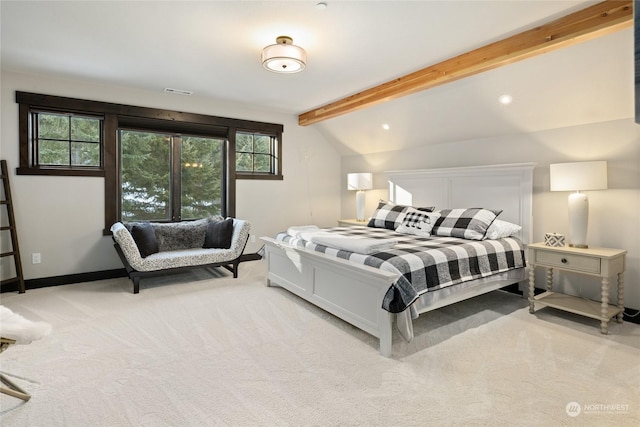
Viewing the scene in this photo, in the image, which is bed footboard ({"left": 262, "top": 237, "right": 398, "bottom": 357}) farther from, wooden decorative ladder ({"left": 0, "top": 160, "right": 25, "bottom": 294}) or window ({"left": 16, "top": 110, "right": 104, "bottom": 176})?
wooden decorative ladder ({"left": 0, "top": 160, "right": 25, "bottom": 294})

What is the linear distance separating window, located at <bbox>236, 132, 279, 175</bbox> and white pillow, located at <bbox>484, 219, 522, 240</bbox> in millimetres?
3420

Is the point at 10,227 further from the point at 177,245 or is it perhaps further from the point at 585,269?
the point at 585,269

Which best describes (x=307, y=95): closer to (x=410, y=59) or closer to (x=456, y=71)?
(x=410, y=59)

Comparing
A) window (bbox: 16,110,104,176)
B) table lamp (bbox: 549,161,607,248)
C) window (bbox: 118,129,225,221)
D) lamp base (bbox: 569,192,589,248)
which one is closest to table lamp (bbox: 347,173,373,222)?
window (bbox: 118,129,225,221)

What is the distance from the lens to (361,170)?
6129 mm

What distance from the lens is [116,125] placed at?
4.41 metres

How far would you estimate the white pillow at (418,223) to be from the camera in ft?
12.9

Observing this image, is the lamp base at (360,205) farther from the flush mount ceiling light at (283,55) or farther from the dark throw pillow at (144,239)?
the dark throw pillow at (144,239)

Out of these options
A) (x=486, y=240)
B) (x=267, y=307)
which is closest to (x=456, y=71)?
(x=486, y=240)

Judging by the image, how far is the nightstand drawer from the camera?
9.35 feet

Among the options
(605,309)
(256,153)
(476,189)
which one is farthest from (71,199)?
(605,309)

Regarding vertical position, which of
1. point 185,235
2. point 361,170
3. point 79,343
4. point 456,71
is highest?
point 456,71

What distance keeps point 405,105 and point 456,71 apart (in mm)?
1212

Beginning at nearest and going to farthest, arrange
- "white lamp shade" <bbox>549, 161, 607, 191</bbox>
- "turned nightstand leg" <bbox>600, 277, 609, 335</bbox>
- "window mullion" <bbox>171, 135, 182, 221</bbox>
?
"turned nightstand leg" <bbox>600, 277, 609, 335</bbox>
"white lamp shade" <bbox>549, 161, 607, 191</bbox>
"window mullion" <bbox>171, 135, 182, 221</bbox>
